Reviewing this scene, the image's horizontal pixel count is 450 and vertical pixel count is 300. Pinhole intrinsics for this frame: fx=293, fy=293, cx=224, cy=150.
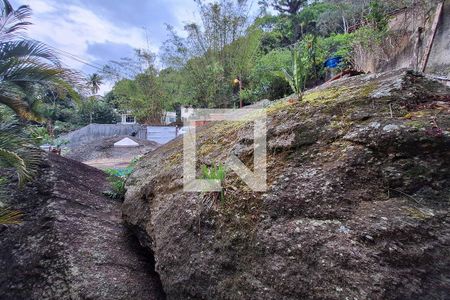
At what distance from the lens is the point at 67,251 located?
248 cm

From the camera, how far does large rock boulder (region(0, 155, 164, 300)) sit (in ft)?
7.39

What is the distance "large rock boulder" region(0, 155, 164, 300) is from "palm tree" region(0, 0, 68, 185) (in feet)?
1.22

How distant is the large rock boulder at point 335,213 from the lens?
1.23 m

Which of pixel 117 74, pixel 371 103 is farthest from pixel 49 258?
pixel 117 74

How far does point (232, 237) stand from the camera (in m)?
1.73

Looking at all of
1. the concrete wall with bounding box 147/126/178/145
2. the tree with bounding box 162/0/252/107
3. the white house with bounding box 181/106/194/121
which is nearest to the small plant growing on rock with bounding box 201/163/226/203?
the white house with bounding box 181/106/194/121

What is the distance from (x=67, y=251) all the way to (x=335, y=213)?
221cm

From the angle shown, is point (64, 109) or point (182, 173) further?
point (64, 109)

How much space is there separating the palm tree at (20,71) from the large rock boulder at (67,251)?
1.22ft

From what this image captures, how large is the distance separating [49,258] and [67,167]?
210 cm

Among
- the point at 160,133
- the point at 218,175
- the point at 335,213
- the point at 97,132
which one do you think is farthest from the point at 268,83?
the point at 97,132

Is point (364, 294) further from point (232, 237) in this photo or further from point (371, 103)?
point (371, 103)

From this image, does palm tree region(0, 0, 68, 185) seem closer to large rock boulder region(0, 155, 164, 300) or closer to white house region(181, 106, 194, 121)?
large rock boulder region(0, 155, 164, 300)

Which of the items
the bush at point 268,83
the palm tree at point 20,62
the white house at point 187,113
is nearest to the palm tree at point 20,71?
the palm tree at point 20,62
